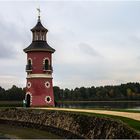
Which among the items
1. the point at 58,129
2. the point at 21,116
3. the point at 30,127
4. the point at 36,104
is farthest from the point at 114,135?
the point at 36,104

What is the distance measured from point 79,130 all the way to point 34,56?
64.1 ft

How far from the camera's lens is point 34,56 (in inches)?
1549

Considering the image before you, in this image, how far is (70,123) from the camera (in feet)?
74.6

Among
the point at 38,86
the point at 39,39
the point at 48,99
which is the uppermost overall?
the point at 39,39

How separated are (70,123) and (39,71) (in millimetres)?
16876

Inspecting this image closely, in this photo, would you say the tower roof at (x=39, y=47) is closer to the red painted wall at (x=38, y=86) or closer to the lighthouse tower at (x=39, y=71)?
the lighthouse tower at (x=39, y=71)

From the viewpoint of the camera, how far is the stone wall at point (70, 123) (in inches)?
637

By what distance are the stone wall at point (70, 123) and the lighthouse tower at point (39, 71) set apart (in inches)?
214

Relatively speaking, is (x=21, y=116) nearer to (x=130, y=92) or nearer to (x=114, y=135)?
(x=114, y=135)

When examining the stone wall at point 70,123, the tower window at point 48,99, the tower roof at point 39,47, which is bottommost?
the stone wall at point 70,123

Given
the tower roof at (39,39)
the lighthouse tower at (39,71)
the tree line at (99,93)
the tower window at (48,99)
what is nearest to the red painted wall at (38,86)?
the lighthouse tower at (39,71)

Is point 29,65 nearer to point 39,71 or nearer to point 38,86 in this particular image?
point 39,71

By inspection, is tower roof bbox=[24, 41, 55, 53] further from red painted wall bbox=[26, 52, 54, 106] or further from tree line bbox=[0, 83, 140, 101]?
tree line bbox=[0, 83, 140, 101]

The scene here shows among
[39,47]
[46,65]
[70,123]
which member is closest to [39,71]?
[46,65]
